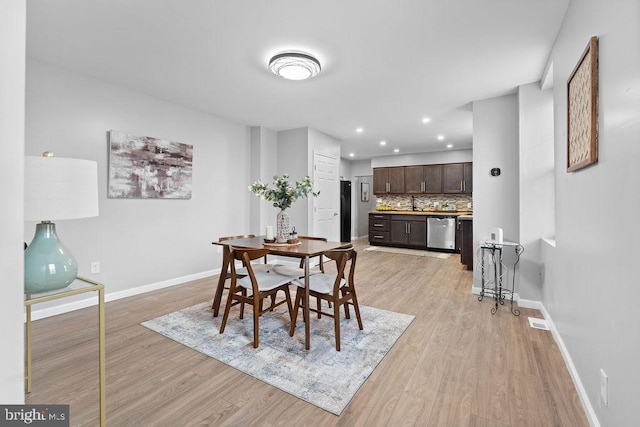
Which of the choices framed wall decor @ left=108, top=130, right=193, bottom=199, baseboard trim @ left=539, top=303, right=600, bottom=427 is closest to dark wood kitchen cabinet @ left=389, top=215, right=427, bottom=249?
baseboard trim @ left=539, top=303, right=600, bottom=427

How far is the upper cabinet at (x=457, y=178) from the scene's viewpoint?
721 cm

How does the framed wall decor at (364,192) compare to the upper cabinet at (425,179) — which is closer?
the upper cabinet at (425,179)

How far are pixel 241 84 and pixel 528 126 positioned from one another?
319 cm

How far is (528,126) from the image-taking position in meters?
3.29

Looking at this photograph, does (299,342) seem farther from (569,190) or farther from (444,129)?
(444,129)

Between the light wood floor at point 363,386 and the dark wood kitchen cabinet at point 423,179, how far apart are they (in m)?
4.84

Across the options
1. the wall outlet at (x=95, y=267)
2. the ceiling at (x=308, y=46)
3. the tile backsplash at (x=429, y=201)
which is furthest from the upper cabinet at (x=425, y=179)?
the wall outlet at (x=95, y=267)

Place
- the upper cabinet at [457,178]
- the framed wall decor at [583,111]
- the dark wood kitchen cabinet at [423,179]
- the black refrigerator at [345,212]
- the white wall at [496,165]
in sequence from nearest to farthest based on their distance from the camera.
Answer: the framed wall decor at [583,111]
the white wall at [496,165]
the upper cabinet at [457,178]
the dark wood kitchen cabinet at [423,179]
the black refrigerator at [345,212]

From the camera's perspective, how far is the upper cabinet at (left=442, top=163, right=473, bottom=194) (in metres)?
7.21

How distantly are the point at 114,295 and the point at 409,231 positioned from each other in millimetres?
6072

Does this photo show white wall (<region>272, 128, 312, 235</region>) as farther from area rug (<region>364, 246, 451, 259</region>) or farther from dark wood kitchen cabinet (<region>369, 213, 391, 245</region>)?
dark wood kitchen cabinet (<region>369, 213, 391, 245</region>)

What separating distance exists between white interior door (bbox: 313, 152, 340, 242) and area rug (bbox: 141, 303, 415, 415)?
2626mm

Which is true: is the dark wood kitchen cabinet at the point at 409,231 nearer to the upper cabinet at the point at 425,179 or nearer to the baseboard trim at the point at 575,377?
the upper cabinet at the point at 425,179

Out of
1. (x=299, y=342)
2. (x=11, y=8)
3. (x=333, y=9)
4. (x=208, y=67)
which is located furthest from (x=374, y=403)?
(x=208, y=67)
